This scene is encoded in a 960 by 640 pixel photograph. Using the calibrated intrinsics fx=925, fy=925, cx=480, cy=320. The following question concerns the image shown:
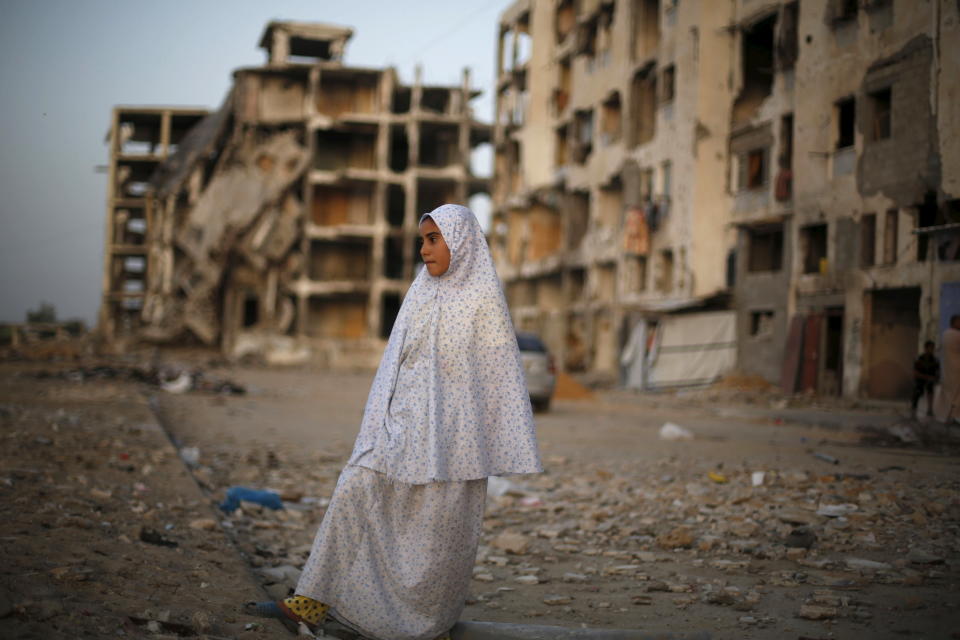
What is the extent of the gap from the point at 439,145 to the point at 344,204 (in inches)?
255

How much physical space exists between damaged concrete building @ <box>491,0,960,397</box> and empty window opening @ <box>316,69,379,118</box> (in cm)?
821

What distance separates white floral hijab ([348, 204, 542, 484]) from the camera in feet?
12.8

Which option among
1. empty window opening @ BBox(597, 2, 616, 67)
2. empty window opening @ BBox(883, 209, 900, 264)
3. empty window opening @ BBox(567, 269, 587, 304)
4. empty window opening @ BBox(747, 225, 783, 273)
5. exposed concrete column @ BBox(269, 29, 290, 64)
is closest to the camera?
empty window opening @ BBox(883, 209, 900, 264)

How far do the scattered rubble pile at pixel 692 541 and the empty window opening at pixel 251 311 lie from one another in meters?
41.5

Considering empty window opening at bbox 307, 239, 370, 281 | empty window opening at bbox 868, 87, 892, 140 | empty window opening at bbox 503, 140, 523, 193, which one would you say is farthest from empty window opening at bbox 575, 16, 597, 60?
empty window opening at bbox 868, 87, 892, 140

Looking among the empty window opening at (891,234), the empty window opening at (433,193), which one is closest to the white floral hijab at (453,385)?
the empty window opening at (891,234)

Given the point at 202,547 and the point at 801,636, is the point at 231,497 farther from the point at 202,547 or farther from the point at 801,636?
the point at 801,636

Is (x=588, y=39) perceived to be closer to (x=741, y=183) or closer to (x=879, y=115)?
(x=741, y=183)

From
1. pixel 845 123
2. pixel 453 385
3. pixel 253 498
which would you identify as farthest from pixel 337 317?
pixel 453 385

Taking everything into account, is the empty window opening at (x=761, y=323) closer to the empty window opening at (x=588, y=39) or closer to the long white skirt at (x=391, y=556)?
the empty window opening at (x=588, y=39)

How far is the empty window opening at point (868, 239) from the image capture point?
19234 mm

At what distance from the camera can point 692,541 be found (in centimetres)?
638

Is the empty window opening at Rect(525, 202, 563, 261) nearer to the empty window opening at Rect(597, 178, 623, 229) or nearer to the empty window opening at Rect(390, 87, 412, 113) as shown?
the empty window opening at Rect(597, 178, 623, 229)

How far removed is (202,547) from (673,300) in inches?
941
